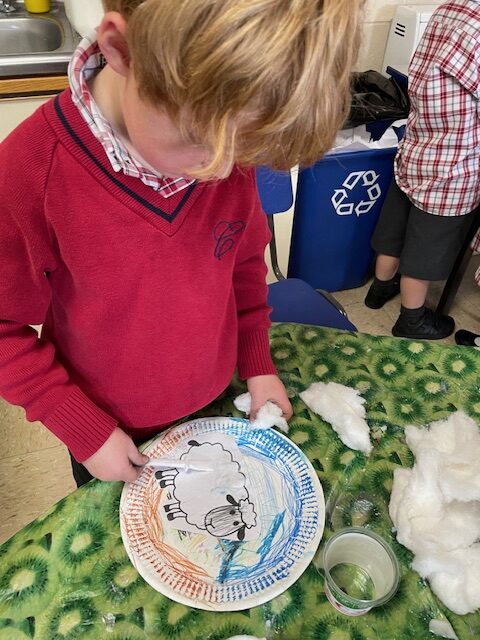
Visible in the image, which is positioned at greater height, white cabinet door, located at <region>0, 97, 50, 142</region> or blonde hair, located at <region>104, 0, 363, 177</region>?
blonde hair, located at <region>104, 0, 363, 177</region>

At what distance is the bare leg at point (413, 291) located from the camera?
2.04m

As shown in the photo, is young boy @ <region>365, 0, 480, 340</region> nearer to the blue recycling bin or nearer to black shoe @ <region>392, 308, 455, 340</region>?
black shoe @ <region>392, 308, 455, 340</region>

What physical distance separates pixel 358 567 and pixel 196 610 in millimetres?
203

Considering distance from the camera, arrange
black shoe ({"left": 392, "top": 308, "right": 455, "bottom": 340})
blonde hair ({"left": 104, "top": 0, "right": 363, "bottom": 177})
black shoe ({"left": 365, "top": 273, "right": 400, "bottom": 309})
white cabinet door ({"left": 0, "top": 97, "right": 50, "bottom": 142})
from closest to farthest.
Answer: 1. blonde hair ({"left": 104, "top": 0, "right": 363, "bottom": 177})
2. white cabinet door ({"left": 0, "top": 97, "right": 50, "bottom": 142})
3. black shoe ({"left": 392, "top": 308, "right": 455, "bottom": 340})
4. black shoe ({"left": 365, "top": 273, "right": 400, "bottom": 309})

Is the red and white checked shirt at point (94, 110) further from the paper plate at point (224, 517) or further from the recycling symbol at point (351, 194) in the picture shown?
the recycling symbol at point (351, 194)

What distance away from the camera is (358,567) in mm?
637

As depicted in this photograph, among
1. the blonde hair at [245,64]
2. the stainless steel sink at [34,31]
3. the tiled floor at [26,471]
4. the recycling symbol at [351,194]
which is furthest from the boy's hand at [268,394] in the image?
the stainless steel sink at [34,31]

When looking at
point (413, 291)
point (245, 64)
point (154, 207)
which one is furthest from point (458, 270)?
point (245, 64)

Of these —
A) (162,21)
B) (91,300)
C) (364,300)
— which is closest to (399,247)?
(364,300)

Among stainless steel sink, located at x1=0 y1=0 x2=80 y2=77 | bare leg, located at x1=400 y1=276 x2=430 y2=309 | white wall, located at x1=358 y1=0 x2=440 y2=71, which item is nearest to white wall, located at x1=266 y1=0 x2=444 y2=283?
white wall, located at x1=358 y1=0 x2=440 y2=71

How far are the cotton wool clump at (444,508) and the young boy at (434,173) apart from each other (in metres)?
1.17

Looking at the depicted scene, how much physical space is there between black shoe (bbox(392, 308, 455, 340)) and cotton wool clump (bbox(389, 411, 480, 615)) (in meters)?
1.40

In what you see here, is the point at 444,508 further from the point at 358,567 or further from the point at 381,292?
the point at 381,292

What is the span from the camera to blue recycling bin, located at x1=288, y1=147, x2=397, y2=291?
197 centimetres
